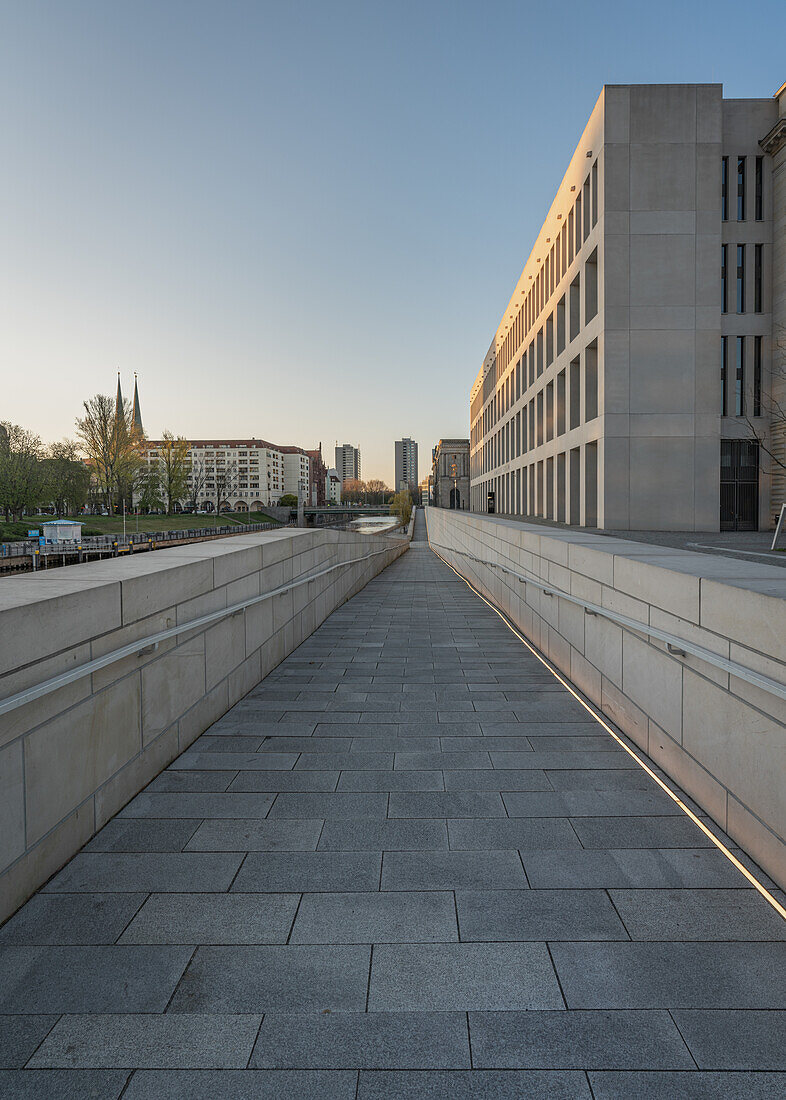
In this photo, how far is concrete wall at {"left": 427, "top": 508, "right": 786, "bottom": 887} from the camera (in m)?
3.17

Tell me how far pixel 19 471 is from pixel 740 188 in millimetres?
51910

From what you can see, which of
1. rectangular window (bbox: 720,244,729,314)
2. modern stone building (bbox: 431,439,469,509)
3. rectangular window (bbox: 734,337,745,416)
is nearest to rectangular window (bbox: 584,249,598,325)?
rectangular window (bbox: 720,244,729,314)

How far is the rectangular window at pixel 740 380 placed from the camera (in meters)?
24.8

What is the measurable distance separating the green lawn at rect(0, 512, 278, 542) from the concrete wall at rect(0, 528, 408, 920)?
4713 centimetres

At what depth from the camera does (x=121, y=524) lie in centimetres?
6619

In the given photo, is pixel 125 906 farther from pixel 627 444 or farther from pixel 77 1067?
pixel 627 444

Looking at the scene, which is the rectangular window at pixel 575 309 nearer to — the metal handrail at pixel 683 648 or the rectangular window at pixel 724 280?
the rectangular window at pixel 724 280

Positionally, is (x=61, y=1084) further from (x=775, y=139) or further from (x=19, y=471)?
(x=19, y=471)

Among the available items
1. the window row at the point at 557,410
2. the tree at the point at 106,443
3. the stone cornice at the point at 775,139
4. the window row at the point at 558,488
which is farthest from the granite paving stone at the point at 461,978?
the tree at the point at 106,443

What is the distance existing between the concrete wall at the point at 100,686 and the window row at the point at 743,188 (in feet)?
85.8

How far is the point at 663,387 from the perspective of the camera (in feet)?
72.5

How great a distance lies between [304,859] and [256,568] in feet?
12.5

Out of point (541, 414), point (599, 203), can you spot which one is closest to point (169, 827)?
point (599, 203)

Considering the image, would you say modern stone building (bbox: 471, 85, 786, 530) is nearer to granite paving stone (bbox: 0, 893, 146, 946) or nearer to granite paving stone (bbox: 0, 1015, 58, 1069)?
granite paving stone (bbox: 0, 893, 146, 946)
